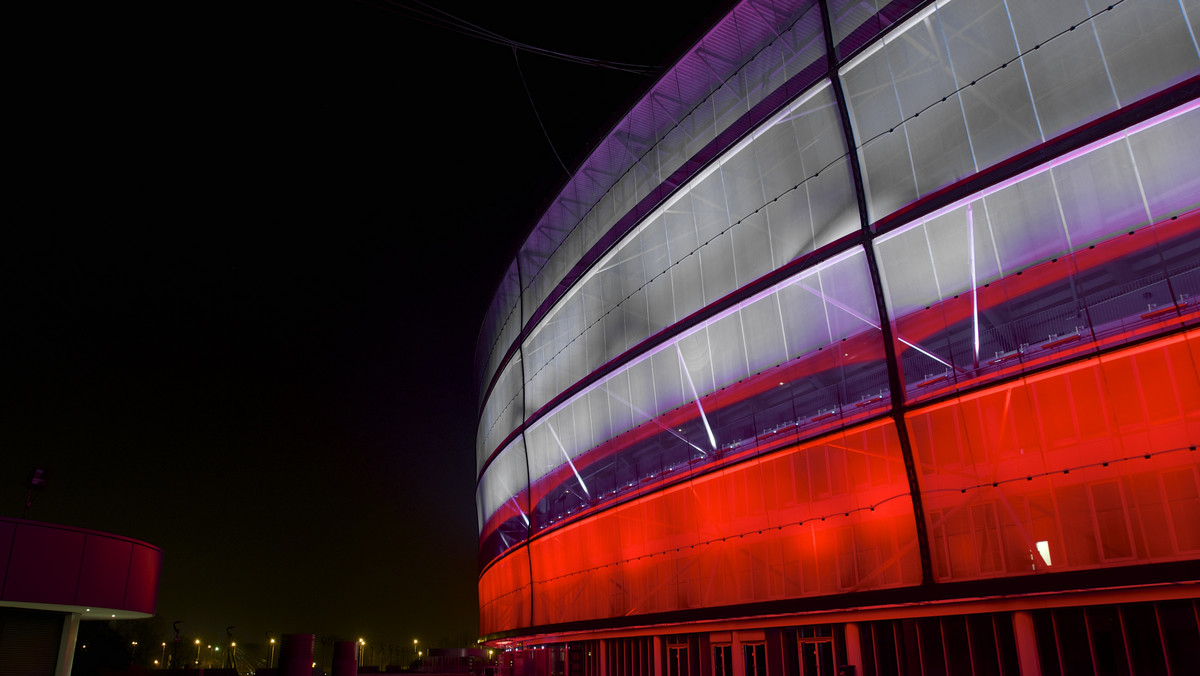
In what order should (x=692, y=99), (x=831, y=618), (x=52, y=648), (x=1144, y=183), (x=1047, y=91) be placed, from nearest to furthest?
(x=1144, y=183) → (x=1047, y=91) → (x=831, y=618) → (x=52, y=648) → (x=692, y=99)

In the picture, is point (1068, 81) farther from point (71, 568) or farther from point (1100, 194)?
point (71, 568)

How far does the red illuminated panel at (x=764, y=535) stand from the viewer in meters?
15.9

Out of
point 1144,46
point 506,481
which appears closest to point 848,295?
point 1144,46

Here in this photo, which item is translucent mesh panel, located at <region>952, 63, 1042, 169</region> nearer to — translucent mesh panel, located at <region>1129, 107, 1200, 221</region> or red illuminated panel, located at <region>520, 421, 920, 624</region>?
translucent mesh panel, located at <region>1129, 107, 1200, 221</region>

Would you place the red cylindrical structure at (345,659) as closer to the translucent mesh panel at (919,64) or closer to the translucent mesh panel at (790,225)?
the translucent mesh panel at (790,225)

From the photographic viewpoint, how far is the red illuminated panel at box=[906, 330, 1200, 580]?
1212 centimetres

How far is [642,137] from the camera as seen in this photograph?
2634 cm

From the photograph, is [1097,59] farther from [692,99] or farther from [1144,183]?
[692,99]

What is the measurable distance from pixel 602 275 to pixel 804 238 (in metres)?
9.71

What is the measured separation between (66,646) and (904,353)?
20433mm

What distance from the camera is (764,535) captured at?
18.4m

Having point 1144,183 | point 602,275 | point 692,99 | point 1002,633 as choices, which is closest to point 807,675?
point 1002,633

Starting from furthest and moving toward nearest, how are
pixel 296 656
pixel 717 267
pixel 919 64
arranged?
1. pixel 296 656
2. pixel 717 267
3. pixel 919 64

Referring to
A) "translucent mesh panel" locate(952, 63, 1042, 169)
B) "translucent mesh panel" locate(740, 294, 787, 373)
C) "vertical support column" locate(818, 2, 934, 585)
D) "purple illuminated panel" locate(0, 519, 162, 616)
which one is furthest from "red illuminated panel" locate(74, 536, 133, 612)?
"translucent mesh panel" locate(952, 63, 1042, 169)
